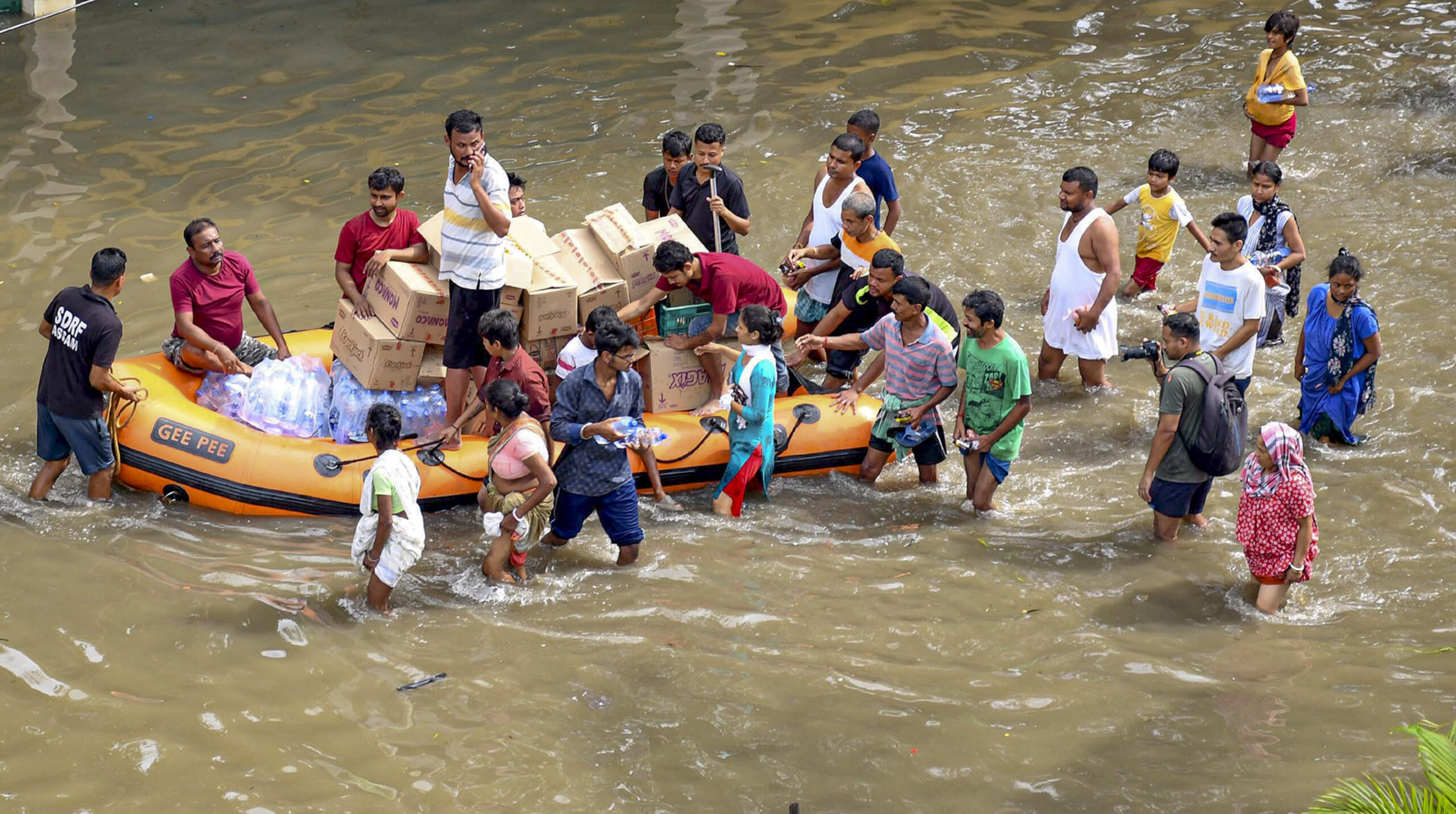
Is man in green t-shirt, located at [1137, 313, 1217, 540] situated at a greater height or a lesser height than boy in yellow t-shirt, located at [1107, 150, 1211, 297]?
lesser

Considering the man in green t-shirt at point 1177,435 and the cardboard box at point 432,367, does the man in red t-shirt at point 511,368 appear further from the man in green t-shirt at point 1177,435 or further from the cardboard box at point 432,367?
the man in green t-shirt at point 1177,435

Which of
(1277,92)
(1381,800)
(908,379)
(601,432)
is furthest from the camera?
(1277,92)

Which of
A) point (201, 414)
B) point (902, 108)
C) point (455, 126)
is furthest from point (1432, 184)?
point (201, 414)

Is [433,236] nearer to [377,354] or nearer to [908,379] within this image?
[377,354]

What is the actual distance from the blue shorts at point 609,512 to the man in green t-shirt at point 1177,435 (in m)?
2.51

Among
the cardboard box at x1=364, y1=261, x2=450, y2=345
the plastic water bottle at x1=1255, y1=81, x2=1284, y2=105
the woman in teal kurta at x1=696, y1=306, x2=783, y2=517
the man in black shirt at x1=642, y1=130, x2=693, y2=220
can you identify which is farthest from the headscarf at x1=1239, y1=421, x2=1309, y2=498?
the plastic water bottle at x1=1255, y1=81, x2=1284, y2=105

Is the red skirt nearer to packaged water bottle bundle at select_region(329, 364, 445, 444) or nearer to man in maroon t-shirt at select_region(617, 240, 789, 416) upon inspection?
man in maroon t-shirt at select_region(617, 240, 789, 416)

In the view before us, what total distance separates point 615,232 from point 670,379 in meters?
0.90

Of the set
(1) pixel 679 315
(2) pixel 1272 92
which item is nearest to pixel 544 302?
(1) pixel 679 315

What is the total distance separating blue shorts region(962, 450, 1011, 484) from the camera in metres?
6.80

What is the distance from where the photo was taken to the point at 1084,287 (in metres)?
7.85

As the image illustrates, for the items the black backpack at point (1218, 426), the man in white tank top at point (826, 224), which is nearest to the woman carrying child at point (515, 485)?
the man in white tank top at point (826, 224)

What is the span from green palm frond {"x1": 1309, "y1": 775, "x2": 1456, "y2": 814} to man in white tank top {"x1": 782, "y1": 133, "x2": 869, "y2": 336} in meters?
4.48

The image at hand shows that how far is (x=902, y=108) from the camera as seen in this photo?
486 inches
